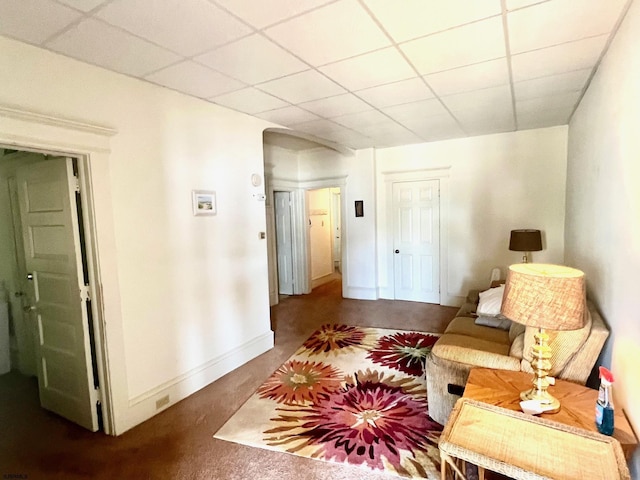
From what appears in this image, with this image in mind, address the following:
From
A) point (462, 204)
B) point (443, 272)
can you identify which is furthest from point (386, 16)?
point (443, 272)

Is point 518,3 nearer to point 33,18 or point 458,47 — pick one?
point 458,47

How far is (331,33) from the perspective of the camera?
1938mm

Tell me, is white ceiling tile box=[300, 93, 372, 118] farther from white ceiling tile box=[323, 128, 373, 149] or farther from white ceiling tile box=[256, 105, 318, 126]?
white ceiling tile box=[323, 128, 373, 149]

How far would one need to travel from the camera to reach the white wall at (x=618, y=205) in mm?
1585

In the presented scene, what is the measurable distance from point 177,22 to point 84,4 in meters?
0.41

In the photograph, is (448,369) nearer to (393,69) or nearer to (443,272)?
(393,69)

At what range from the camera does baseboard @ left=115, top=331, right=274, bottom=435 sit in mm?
2514

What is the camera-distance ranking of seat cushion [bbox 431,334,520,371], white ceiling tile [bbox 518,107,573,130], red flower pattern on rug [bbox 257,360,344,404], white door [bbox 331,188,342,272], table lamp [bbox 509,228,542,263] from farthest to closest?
1. white door [bbox 331,188,342,272]
2. table lamp [bbox 509,228,542,263]
3. white ceiling tile [bbox 518,107,573,130]
4. red flower pattern on rug [bbox 257,360,344,404]
5. seat cushion [bbox 431,334,520,371]

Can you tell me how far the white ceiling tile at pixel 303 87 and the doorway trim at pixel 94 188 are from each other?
4.13ft

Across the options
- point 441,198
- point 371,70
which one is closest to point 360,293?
point 441,198

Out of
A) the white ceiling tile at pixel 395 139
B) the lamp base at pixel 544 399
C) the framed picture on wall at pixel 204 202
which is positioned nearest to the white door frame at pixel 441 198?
the white ceiling tile at pixel 395 139

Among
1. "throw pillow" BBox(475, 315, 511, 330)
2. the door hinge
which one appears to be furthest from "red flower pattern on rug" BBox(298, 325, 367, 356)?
the door hinge

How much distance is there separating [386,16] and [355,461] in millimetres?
2601

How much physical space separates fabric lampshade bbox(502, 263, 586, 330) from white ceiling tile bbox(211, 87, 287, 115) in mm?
2446
